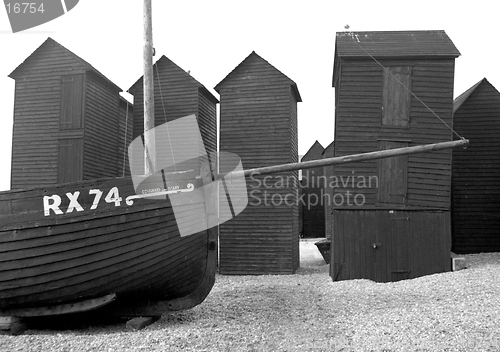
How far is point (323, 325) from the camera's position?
24.8 ft

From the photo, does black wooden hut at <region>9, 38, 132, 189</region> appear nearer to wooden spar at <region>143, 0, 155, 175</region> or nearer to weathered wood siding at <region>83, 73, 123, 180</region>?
weathered wood siding at <region>83, 73, 123, 180</region>

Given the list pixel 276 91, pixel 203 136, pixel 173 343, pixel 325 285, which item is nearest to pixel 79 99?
pixel 203 136

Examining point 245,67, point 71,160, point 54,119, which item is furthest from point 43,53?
point 245,67

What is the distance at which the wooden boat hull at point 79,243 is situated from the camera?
693cm

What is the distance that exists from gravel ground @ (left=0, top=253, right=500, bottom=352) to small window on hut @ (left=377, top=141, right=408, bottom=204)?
305cm

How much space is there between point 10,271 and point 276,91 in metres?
12.0

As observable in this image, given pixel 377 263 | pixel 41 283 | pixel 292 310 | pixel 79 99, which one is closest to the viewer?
pixel 41 283

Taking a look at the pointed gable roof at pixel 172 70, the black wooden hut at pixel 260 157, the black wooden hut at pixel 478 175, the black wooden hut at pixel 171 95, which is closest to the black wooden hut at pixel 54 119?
the pointed gable roof at pixel 172 70

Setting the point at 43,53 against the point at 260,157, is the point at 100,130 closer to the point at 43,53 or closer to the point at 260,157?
the point at 43,53

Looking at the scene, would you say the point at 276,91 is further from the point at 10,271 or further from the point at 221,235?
the point at 10,271

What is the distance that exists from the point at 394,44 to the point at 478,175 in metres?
7.63

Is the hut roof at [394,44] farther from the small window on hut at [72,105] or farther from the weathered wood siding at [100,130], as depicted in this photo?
the small window on hut at [72,105]

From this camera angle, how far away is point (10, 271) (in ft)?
22.9

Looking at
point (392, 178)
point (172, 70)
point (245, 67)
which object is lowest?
point (392, 178)
